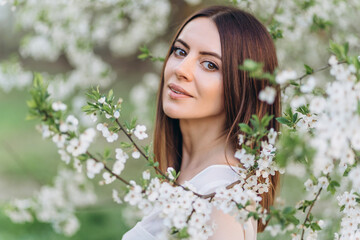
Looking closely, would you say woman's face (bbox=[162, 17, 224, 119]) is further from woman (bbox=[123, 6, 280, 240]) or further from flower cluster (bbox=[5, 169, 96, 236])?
flower cluster (bbox=[5, 169, 96, 236])

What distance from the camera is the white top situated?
1550 millimetres

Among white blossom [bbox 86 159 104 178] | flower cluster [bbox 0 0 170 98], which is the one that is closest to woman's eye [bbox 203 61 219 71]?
white blossom [bbox 86 159 104 178]

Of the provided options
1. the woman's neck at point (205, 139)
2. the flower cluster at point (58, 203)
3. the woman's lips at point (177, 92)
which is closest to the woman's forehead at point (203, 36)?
the woman's lips at point (177, 92)

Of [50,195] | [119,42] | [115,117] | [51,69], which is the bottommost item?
[115,117]

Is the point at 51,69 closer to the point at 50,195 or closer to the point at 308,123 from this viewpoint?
the point at 50,195

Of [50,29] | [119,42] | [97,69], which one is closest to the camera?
[50,29]

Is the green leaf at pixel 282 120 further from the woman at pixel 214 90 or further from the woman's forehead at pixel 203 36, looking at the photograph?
the woman's forehead at pixel 203 36

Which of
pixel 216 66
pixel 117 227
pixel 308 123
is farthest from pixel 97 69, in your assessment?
pixel 308 123

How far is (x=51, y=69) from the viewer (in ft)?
34.7

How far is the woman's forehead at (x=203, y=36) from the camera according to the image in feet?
5.83

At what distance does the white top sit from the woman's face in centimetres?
24

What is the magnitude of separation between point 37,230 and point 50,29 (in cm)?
219

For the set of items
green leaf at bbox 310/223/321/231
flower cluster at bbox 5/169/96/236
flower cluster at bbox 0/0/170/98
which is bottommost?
green leaf at bbox 310/223/321/231

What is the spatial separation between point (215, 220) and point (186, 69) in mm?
565
